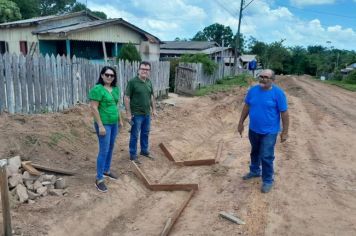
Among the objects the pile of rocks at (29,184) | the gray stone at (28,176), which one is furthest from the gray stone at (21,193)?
the gray stone at (28,176)

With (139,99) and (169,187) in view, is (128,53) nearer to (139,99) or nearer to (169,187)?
(139,99)

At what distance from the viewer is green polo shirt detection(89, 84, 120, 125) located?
16.4 ft

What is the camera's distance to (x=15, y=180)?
4.89 meters

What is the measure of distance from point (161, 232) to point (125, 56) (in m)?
15.0

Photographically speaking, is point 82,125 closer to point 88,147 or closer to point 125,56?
point 88,147

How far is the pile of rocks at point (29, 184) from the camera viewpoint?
15.7 feet

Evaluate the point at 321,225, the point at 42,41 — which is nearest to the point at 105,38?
the point at 42,41

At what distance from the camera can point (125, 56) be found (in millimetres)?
18625

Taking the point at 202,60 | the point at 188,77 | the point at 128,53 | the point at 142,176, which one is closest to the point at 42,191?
Result: the point at 142,176

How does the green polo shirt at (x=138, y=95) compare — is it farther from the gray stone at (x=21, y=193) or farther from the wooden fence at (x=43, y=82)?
the wooden fence at (x=43, y=82)

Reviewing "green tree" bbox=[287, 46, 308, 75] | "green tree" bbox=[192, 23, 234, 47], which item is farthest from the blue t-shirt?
"green tree" bbox=[192, 23, 234, 47]

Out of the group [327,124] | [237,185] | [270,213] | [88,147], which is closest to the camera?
[270,213]

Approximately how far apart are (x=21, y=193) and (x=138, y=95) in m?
2.61

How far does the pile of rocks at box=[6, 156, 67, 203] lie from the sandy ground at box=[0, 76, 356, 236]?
133 millimetres
